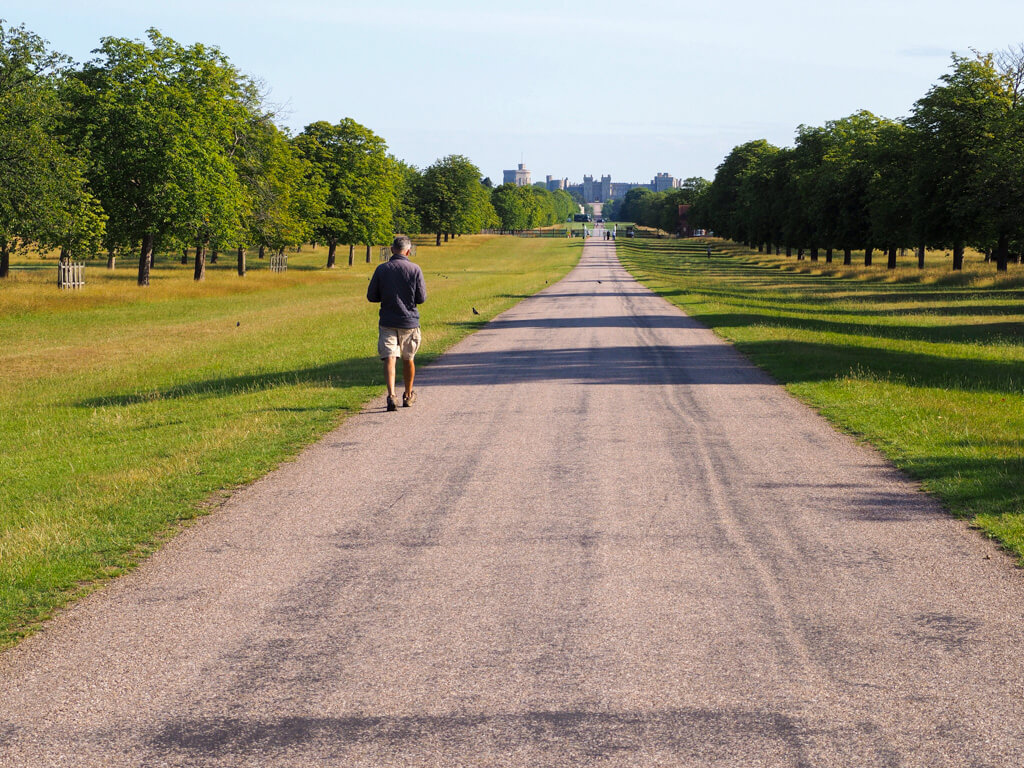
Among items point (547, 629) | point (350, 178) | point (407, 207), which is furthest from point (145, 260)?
point (407, 207)

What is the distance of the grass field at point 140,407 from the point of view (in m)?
6.89

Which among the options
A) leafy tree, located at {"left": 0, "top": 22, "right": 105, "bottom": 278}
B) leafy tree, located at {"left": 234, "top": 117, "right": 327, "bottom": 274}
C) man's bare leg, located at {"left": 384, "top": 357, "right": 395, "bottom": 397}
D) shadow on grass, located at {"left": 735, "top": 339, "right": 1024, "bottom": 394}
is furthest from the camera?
leafy tree, located at {"left": 234, "top": 117, "right": 327, "bottom": 274}

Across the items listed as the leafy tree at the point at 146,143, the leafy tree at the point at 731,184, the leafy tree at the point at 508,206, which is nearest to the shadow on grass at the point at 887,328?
the leafy tree at the point at 146,143

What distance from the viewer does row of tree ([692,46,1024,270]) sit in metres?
39.8

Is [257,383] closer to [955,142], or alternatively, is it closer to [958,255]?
[955,142]

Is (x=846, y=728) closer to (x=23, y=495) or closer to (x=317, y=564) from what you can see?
(x=317, y=564)

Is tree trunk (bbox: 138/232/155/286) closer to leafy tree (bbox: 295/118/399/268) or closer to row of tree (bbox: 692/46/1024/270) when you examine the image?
leafy tree (bbox: 295/118/399/268)

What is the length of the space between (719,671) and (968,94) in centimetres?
4911

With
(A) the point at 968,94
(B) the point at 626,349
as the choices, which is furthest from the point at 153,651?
(A) the point at 968,94

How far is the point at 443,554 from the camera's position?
6.47 metres

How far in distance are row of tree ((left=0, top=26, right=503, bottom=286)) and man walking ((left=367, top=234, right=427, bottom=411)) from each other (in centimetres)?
2728

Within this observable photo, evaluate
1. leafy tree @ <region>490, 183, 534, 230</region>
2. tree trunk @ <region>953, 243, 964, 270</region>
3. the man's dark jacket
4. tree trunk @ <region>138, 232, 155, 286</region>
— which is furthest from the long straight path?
leafy tree @ <region>490, 183, 534, 230</region>

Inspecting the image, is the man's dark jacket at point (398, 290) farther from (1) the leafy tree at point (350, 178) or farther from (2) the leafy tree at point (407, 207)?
(2) the leafy tree at point (407, 207)

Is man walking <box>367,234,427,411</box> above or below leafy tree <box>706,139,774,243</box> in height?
below
